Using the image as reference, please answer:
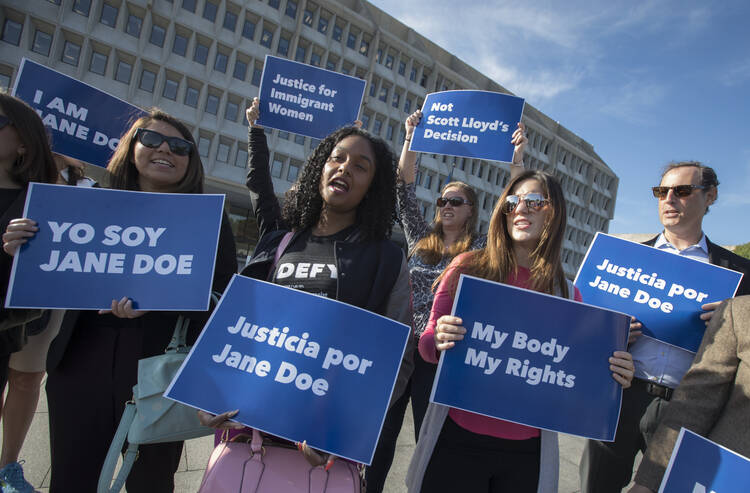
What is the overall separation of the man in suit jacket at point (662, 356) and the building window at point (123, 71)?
1038 inches

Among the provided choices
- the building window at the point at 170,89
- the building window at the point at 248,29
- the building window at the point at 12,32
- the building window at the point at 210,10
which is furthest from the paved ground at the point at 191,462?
the building window at the point at 248,29

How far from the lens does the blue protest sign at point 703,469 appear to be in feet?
3.40

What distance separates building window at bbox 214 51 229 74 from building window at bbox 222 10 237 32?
5.36 feet

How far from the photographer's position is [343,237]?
172 cm

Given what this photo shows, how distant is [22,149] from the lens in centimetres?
183

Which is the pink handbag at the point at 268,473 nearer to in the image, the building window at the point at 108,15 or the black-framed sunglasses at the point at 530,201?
the black-framed sunglasses at the point at 530,201

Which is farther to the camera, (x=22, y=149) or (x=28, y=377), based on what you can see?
(x=28, y=377)

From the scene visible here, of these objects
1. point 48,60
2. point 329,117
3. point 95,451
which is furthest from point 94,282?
point 48,60

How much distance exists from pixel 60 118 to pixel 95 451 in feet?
8.65

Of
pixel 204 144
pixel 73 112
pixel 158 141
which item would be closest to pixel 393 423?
pixel 158 141

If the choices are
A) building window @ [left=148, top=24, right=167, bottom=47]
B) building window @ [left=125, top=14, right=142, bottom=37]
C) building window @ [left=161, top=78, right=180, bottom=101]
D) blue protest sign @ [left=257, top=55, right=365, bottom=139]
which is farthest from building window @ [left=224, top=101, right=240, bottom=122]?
blue protest sign @ [left=257, top=55, right=365, bottom=139]

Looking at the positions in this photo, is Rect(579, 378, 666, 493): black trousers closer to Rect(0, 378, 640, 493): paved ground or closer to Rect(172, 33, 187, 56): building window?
Rect(0, 378, 640, 493): paved ground

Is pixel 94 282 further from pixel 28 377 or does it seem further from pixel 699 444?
pixel 699 444

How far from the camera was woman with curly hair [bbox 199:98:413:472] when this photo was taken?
5.16ft
